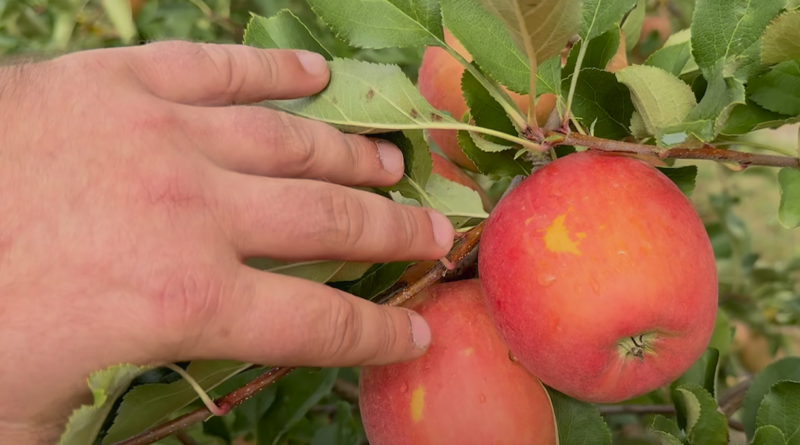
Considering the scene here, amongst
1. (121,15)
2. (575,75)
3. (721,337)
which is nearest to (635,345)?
(575,75)

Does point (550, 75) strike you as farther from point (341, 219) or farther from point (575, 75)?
point (341, 219)

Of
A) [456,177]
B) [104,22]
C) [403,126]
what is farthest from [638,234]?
[104,22]

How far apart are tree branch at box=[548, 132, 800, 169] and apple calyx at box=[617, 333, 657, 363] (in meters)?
0.21

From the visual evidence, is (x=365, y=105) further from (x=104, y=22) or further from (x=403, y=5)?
(x=104, y=22)

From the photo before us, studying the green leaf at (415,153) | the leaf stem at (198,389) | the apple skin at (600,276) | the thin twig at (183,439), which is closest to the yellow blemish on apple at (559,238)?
the apple skin at (600,276)

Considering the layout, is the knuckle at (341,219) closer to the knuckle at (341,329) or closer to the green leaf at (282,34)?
the knuckle at (341,329)

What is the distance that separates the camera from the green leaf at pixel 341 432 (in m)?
1.29

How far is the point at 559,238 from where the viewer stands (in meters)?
0.70

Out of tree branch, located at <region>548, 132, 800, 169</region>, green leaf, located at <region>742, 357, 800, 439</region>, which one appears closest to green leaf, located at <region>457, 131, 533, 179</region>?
tree branch, located at <region>548, 132, 800, 169</region>

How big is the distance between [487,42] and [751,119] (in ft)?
1.05

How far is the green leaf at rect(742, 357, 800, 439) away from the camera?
1.09m

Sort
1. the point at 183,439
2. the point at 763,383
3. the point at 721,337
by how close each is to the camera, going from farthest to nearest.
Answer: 1. the point at 721,337
2. the point at 183,439
3. the point at 763,383

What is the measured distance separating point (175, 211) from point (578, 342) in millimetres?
451

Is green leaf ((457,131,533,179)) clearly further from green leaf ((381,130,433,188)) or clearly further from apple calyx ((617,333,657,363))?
apple calyx ((617,333,657,363))
